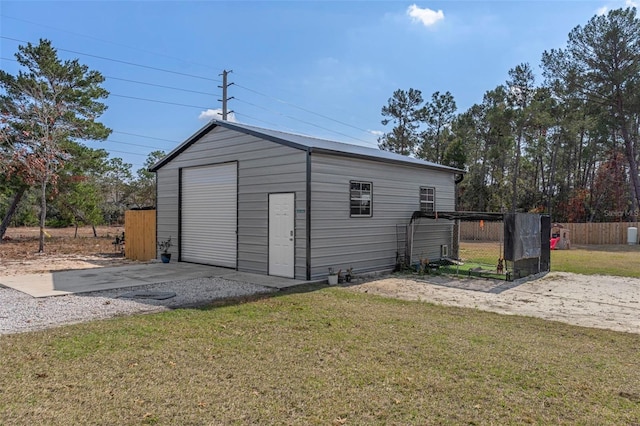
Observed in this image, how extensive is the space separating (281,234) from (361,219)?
2.08 m

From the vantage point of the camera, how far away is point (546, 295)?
26.1ft

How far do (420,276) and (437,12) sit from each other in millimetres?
6712

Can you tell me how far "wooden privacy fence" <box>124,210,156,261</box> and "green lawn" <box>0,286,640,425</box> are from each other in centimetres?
844

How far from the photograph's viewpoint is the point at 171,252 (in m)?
12.7

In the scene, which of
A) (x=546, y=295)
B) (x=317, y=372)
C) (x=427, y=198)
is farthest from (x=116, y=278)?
(x=546, y=295)

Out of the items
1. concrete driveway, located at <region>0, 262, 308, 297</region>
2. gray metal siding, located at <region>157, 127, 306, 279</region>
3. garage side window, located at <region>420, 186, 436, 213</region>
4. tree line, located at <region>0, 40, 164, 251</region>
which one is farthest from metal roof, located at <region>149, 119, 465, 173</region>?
tree line, located at <region>0, 40, 164, 251</region>

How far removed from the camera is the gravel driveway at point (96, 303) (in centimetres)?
554

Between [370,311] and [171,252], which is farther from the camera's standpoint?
[171,252]

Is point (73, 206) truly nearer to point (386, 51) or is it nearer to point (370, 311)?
point (386, 51)

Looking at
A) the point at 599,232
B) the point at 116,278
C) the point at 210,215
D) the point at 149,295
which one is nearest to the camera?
the point at 149,295

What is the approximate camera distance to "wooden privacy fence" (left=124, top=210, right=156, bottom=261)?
13500mm

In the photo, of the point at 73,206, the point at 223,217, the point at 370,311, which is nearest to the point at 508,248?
the point at 370,311

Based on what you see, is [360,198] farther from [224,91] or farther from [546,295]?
[224,91]

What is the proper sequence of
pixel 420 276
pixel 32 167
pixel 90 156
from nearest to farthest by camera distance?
pixel 420 276
pixel 32 167
pixel 90 156
